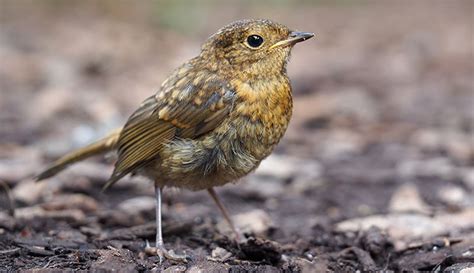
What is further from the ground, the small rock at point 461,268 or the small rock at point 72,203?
the small rock at point 72,203

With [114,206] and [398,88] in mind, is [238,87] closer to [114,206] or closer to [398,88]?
[114,206]

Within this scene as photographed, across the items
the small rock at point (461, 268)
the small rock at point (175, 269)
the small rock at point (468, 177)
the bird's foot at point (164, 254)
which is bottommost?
the small rock at point (175, 269)

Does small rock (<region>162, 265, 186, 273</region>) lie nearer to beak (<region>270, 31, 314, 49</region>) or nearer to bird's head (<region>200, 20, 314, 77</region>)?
bird's head (<region>200, 20, 314, 77</region>)

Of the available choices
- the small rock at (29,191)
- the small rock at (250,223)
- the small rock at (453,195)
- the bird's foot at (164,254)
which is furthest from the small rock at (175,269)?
the small rock at (453,195)

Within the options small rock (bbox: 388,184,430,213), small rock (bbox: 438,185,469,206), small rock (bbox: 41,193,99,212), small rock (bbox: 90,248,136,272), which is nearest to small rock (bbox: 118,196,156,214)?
small rock (bbox: 41,193,99,212)

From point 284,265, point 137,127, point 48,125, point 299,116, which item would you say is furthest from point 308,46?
point 284,265

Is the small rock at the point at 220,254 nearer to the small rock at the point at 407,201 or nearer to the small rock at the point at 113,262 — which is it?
the small rock at the point at 113,262

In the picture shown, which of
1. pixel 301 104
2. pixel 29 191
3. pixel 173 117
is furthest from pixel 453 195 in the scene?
pixel 29 191
